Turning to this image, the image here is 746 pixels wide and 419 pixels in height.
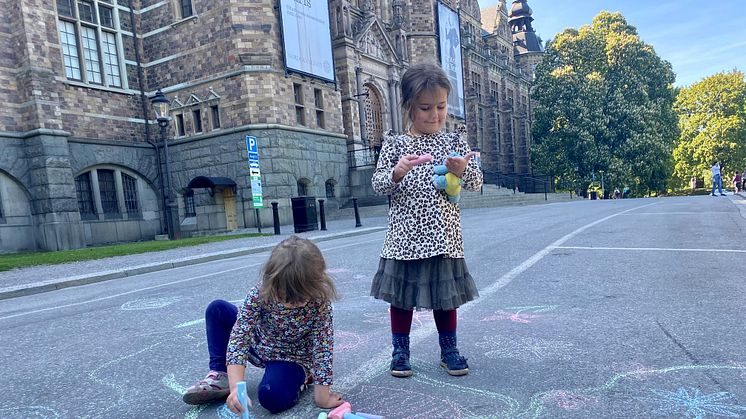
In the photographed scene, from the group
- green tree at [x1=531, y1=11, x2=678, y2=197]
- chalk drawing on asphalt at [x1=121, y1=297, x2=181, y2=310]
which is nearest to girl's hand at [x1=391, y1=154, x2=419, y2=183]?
chalk drawing on asphalt at [x1=121, y1=297, x2=181, y2=310]

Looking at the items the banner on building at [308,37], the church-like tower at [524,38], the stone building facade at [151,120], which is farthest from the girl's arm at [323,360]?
the church-like tower at [524,38]

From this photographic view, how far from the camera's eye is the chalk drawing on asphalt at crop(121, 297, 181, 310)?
487cm

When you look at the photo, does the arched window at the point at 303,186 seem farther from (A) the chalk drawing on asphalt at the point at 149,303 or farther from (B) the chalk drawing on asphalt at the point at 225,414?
(B) the chalk drawing on asphalt at the point at 225,414

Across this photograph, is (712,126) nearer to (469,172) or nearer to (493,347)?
(493,347)

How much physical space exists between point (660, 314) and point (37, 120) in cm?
1773

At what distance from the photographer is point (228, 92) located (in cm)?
1733

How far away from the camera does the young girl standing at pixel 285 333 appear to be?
79.4 inches

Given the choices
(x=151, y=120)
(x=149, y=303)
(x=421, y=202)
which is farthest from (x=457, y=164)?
(x=151, y=120)

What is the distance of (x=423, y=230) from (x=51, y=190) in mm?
16424

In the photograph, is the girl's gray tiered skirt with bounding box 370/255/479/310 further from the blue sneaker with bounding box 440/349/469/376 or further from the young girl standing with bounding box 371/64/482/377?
the blue sneaker with bounding box 440/349/469/376

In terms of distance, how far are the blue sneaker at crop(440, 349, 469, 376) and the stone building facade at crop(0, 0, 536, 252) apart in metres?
14.6

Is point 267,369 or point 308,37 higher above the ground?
point 308,37

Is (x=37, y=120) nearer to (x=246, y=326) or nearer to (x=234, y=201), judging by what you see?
(x=234, y=201)

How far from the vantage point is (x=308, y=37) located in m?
19.0
